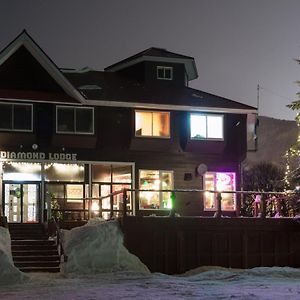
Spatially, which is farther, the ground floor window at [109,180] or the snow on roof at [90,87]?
the snow on roof at [90,87]

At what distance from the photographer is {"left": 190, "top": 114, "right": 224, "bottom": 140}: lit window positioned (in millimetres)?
32531

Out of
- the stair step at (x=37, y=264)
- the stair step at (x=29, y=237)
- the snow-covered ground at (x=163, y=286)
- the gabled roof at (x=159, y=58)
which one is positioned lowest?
the snow-covered ground at (x=163, y=286)

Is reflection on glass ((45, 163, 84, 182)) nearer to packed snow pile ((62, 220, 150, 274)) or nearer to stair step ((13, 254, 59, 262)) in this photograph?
packed snow pile ((62, 220, 150, 274))

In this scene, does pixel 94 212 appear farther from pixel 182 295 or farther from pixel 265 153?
pixel 265 153

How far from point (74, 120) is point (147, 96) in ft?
13.5

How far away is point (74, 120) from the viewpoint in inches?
1214

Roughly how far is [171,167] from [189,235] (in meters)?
8.66

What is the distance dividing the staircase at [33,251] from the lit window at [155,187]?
693cm

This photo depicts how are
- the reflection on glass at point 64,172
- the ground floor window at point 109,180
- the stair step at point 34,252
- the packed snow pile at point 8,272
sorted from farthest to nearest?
the ground floor window at point 109,180
the reflection on glass at point 64,172
the stair step at point 34,252
the packed snow pile at point 8,272

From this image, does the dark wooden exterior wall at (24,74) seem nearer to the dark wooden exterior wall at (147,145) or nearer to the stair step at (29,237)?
the dark wooden exterior wall at (147,145)

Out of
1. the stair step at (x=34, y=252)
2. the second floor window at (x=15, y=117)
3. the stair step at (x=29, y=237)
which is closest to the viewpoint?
the stair step at (x=34, y=252)

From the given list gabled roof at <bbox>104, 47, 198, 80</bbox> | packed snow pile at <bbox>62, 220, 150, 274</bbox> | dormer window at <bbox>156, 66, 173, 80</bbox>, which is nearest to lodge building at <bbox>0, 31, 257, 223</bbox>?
dormer window at <bbox>156, 66, 173, 80</bbox>

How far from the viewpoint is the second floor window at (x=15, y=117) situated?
29875 mm

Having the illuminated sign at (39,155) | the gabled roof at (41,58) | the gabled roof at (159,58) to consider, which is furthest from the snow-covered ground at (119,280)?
the gabled roof at (159,58)
